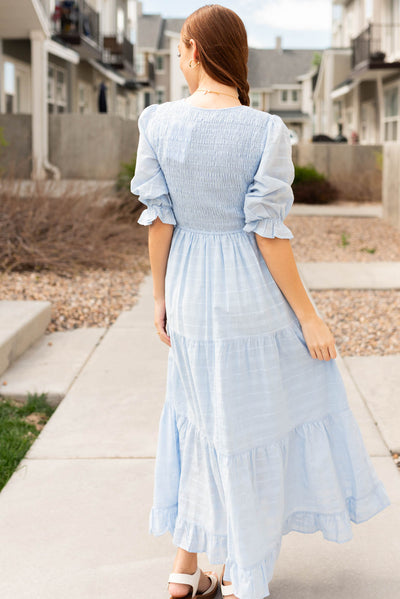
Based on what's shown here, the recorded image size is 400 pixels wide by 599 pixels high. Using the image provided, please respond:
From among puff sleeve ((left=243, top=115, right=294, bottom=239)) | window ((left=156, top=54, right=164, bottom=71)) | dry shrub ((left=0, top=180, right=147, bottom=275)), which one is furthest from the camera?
window ((left=156, top=54, right=164, bottom=71))

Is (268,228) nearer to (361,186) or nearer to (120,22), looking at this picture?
(361,186)

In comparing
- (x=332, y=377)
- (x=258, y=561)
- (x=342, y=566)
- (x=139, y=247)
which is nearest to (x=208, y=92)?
(x=332, y=377)

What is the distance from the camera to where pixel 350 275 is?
744cm

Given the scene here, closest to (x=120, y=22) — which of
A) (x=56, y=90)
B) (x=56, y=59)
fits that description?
(x=56, y=59)

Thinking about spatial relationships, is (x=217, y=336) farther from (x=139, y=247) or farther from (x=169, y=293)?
(x=139, y=247)

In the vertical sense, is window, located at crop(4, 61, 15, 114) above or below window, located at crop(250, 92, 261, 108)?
below

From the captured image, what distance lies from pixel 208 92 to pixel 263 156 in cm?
25

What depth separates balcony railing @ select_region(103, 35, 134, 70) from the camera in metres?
25.2

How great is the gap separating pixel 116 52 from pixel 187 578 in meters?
25.5

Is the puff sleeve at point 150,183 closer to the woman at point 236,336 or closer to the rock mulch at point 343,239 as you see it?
the woman at point 236,336

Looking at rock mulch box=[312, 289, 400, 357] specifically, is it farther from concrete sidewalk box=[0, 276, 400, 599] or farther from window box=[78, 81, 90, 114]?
window box=[78, 81, 90, 114]

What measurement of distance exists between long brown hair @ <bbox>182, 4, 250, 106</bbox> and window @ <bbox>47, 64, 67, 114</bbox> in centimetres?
1725

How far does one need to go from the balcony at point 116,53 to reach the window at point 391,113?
31.4 feet

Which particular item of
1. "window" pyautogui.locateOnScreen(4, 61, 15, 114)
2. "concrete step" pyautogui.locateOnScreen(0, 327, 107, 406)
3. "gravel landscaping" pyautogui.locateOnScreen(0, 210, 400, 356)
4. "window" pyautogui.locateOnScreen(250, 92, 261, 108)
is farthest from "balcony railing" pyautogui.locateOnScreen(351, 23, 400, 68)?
"window" pyautogui.locateOnScreen(250, 92, 261, 108)
